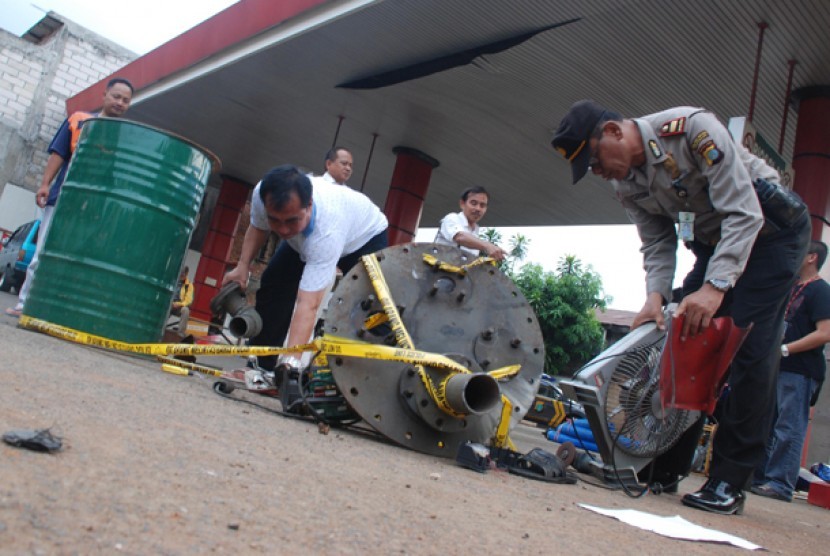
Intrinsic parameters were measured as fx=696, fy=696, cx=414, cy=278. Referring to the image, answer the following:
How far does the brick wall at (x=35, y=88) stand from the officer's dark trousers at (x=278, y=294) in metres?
18.8

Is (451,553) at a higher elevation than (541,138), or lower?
lower

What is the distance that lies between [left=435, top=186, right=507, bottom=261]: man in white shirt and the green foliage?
28.3 metres

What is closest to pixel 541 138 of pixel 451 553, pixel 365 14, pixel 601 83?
pixel 601 83

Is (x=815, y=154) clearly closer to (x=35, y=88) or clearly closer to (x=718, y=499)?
(x=718, y=499)

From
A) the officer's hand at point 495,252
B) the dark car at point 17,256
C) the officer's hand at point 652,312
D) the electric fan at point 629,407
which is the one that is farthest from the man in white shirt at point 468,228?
the dark car at point 17,256

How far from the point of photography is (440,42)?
8422 millimetres

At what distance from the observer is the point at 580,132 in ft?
9.87

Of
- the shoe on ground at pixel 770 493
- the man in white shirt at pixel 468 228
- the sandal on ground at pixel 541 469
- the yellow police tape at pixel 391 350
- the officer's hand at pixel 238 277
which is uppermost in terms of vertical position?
the man in white shirt at pixel 468 228

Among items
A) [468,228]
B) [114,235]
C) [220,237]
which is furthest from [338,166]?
[220,237]

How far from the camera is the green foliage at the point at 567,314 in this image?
3431 cm

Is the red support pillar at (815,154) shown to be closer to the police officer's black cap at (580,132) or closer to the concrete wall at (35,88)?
the police officer's black cap at (580,132)

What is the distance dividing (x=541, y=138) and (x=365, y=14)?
3.59 meters

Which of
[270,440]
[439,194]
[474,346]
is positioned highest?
[439,194]

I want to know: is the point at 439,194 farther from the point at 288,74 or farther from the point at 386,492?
the point at 386,492
